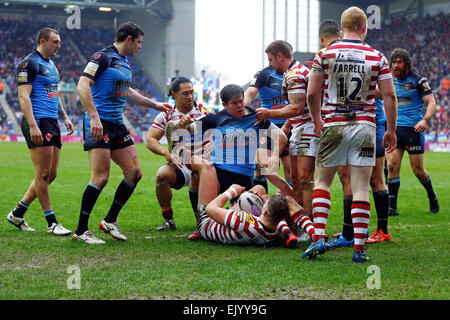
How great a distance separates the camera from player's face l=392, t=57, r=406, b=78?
27.1 feet

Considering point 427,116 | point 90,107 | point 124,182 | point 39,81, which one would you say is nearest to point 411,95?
point 427,116

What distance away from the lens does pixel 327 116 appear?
544cm

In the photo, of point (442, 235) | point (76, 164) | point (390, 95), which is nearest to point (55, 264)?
point (390, 95)

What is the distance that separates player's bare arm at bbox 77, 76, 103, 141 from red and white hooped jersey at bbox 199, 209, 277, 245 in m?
1.63

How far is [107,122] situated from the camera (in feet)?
21.4

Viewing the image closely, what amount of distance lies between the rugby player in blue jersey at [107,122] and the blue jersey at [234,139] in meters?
0.99

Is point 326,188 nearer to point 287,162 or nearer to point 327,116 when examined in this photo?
point 327,116

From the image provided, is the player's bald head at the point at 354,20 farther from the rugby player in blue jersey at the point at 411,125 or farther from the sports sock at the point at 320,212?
the rugby player in blue jersey at the point at 411,125

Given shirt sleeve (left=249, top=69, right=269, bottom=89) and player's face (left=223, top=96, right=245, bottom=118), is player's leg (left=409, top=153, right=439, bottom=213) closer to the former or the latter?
shirt sleeve (left=249, top=69, right=269, bottom=89)

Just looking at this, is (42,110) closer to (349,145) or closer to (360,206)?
(349,145)

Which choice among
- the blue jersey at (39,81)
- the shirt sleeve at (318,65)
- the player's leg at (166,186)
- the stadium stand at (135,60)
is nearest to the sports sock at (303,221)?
the shirt sleeve at (318,65)

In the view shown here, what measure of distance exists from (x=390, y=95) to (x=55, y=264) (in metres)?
3.52

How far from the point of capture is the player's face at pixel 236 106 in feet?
21.0
